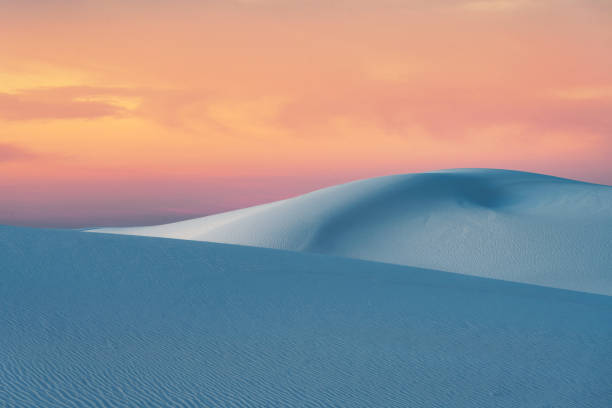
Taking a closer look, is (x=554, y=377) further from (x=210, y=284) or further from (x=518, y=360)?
(x=210, y=284)

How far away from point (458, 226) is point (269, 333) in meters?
15.7

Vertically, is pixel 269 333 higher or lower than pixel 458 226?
lower

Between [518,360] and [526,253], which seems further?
[526,253]

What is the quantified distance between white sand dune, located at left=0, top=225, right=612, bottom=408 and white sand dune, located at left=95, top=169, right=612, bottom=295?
6.36 metres

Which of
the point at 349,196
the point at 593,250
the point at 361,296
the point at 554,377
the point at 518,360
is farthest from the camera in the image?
the point at 349,196

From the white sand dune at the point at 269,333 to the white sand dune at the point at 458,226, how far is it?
6.36 metres

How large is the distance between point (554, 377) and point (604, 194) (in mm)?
21179

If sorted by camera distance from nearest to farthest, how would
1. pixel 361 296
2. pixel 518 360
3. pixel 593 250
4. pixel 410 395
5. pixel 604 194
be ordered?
1. pixel 410 395
2. pixel 518 360
3. pixel 361 296
4. pixel 593 250
5. pixel 604 194

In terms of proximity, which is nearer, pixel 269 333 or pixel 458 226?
pixel 269 333

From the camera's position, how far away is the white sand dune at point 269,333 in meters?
5.26

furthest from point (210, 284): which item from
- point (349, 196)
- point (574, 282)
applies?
point (349, 196)

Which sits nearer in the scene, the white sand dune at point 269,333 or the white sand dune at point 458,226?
the white sand dune at point 269,333

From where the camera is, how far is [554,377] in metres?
5.98

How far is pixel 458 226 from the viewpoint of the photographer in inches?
840
